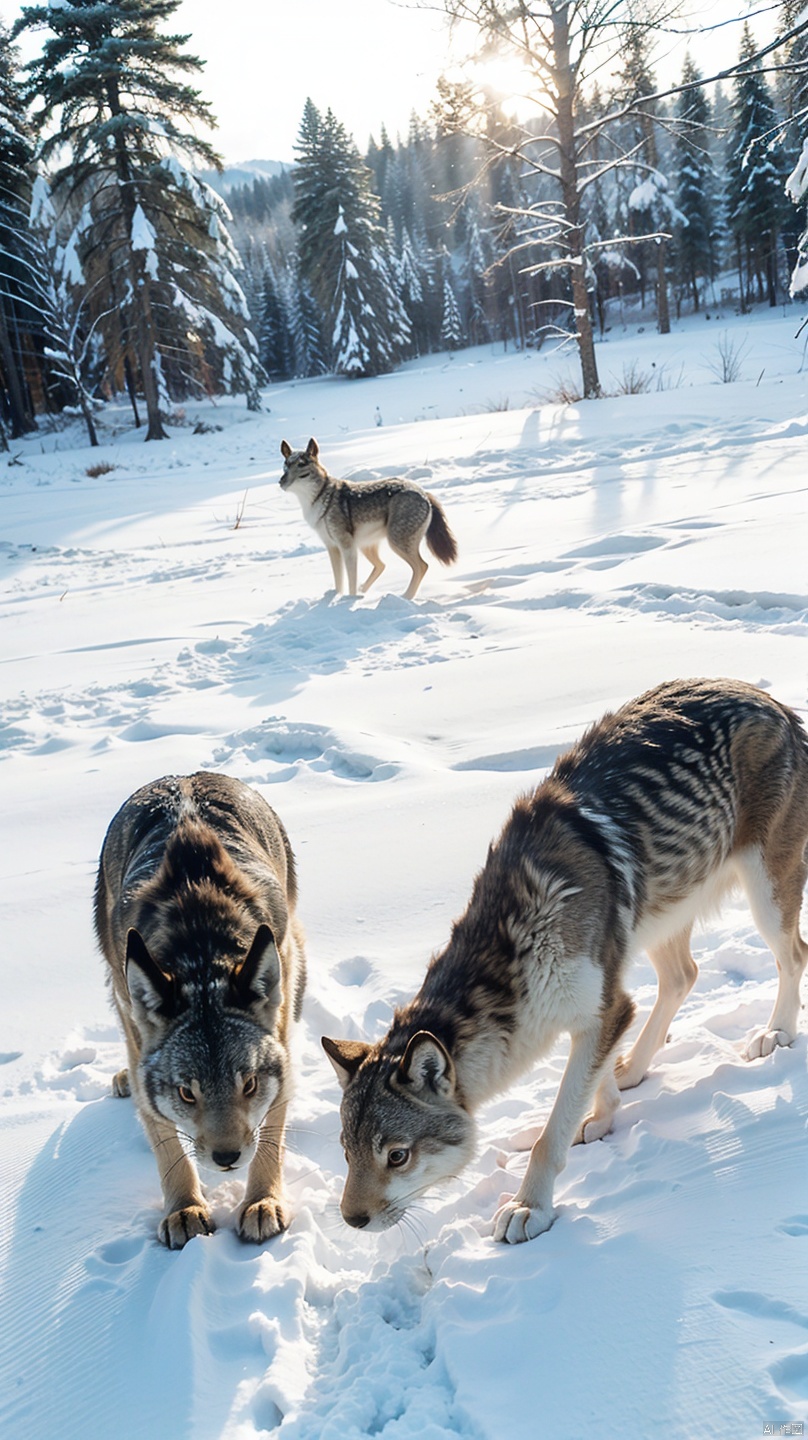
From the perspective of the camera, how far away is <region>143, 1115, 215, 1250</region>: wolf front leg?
9.98 ft

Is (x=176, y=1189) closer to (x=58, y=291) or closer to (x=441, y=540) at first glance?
(x=441, y=540)

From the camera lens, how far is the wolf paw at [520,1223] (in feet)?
9.46

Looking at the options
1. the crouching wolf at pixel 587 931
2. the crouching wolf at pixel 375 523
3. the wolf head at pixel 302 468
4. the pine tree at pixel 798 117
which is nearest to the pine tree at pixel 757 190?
the pine tree at pixel 798 117

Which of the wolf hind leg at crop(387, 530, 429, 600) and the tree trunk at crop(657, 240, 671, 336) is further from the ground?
the tree trunk at crop(657, 240, 671, 336)

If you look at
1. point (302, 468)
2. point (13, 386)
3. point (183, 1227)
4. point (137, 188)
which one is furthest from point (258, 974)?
point (13, 386)

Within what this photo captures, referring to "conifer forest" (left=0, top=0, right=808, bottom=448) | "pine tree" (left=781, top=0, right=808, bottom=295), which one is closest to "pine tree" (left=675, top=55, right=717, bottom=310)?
"conifer forest" (left=0, top=0, right=808, bottom=448)

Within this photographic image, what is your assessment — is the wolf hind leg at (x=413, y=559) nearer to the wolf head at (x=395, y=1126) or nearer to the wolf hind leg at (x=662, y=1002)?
the wolf hind leg at (x=662, y=1002)

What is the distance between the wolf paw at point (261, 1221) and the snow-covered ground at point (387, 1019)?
0.16 feet

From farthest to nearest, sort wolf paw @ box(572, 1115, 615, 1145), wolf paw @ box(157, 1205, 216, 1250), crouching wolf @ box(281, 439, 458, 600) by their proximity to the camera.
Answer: crouching wolf @ box(281, 439, 458, 600) → wolf paw @ box(572, 1115, 615, 1145) → wolf paw @ box(157, 1205, 216, 1250)

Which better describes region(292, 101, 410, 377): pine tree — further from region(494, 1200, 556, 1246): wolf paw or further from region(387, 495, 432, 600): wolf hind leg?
region(494, 1200, 556, 1246): wolf paw

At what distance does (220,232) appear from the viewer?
31828mm

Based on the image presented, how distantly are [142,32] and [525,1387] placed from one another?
127 ft

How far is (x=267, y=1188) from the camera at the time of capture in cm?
316

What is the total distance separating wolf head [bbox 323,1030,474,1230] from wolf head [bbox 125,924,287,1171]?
29 cm
